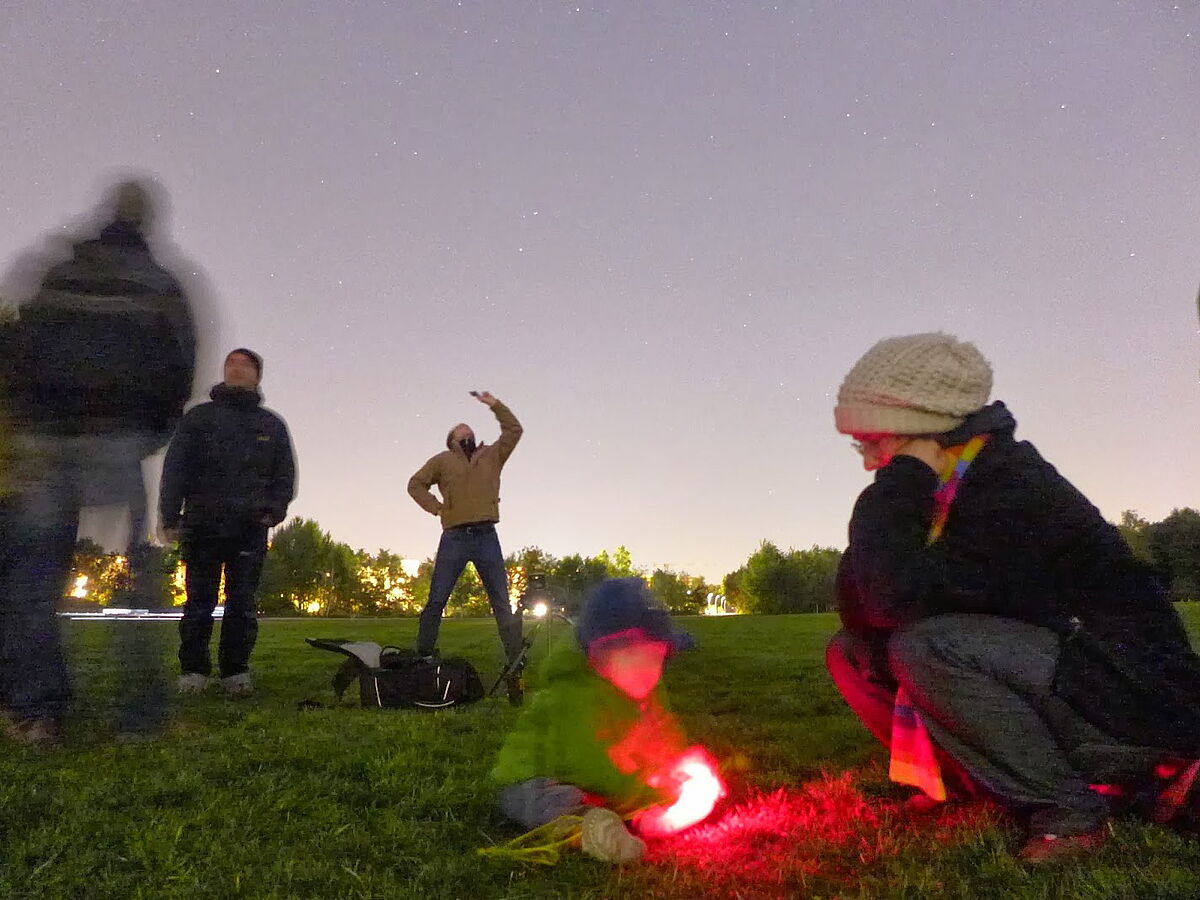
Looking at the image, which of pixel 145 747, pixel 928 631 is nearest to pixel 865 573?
pixel 928 631

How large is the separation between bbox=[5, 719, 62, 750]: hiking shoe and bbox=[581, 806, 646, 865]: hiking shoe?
2.82 metres

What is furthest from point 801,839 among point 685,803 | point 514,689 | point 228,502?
point 228,502

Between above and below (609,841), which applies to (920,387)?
above

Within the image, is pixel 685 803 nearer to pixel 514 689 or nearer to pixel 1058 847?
pixel 1058 847

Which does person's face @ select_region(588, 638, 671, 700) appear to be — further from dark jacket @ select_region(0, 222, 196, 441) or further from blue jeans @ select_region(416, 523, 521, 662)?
blue jeans @ select_region(416, 523, 521, 662)

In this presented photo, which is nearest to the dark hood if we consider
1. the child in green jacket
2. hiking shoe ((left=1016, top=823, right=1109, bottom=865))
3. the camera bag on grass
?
the camera bag on grass

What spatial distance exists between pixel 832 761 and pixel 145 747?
10.1 ft

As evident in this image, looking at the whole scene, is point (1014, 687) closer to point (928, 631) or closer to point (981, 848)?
point (928, 631)

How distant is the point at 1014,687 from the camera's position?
2.55m

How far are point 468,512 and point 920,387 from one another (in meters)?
5.71

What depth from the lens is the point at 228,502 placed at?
6309 mm

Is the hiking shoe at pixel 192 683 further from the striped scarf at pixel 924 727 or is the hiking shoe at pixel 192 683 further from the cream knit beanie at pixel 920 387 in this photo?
the cream knit beanie at pixel 920 387

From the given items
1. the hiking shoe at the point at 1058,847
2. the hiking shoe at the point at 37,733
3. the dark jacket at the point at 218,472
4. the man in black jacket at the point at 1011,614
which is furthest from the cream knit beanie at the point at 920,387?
the dark jacket at the point at 218,472

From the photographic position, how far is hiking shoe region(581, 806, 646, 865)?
8.87ft
